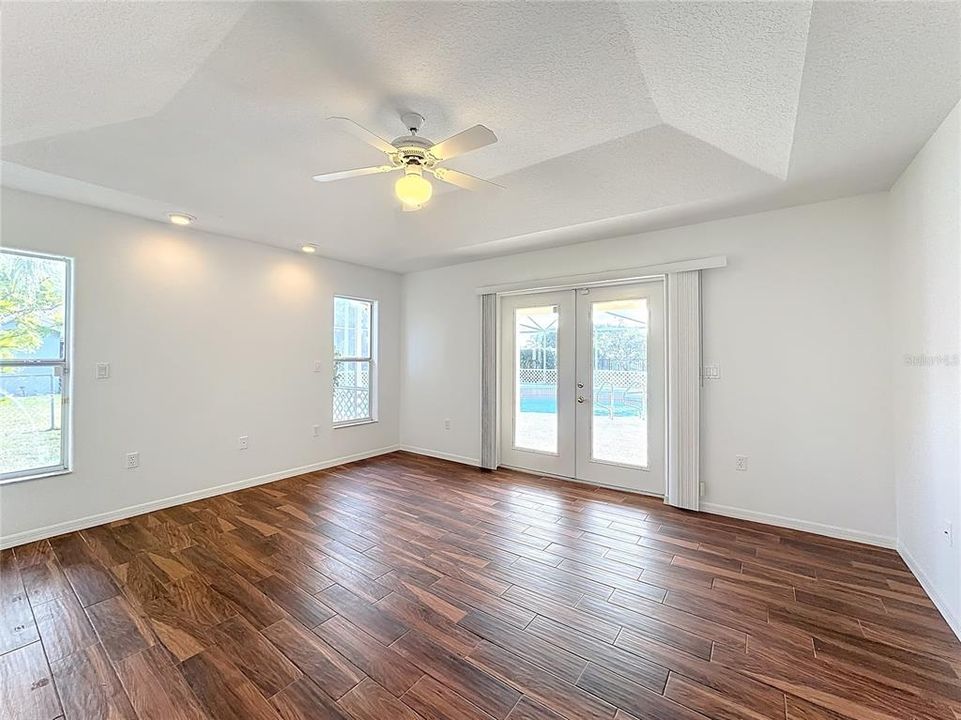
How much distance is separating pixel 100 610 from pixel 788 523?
184 inches

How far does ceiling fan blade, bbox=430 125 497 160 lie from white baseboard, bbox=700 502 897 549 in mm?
3478

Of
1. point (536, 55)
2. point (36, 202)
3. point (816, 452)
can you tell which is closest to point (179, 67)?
point (536, 55)

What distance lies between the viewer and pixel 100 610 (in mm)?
2170

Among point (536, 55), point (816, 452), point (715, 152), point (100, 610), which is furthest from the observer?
point (816, 452)

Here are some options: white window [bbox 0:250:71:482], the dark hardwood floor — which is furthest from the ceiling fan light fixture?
white window [bbox 0:250:71:482]

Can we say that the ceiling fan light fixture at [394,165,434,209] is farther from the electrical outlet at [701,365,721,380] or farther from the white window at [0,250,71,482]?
the white window at [0,250,71,482]

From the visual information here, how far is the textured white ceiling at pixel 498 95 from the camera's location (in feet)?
5.32

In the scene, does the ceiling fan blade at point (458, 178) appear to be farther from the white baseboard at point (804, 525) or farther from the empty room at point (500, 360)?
the white baseboard at point (804, 525)

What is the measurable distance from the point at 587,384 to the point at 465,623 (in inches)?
111

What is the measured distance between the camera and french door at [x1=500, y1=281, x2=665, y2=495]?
3980 mm

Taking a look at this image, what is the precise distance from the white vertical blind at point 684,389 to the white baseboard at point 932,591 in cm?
127

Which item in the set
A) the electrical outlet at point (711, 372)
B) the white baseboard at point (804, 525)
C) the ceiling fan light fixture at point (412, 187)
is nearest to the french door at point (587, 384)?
the electrical outlet at point (711, 372)

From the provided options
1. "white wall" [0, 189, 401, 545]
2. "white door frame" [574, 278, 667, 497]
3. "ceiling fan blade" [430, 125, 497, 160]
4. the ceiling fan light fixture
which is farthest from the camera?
"white door frame" [574, 278, 667, 497]

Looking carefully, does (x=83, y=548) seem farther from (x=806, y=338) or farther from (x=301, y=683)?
(x=806, y=338)
